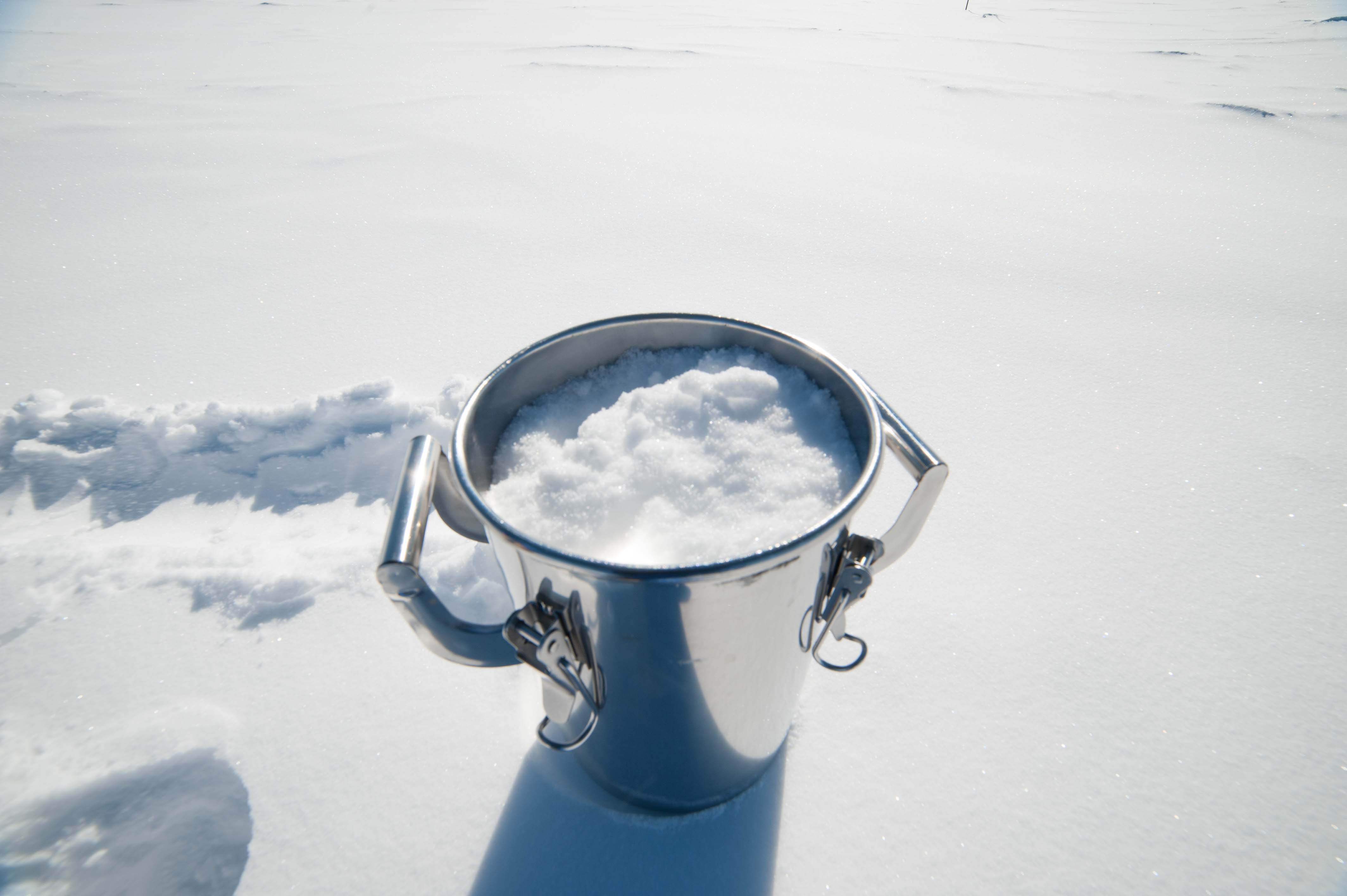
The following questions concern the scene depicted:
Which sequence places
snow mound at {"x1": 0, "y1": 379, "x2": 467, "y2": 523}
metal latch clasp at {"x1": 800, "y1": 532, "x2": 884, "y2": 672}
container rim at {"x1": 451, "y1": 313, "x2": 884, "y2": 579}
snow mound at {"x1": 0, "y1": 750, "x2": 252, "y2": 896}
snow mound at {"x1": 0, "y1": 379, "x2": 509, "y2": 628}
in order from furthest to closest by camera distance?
snow mound at {"x1": 0, "y1": 379, "x2": 467, "y2": 523}, snow mound at {"x1": 0, "y1": 379, "x2": 509, "y2": 628}, snow mound at {"x1": 0, "y1": 750, "x2": 252, "y2": 896}, metal latch clasp at {"x1": 800, "y1": 532, "x2": 884, "y2": 672}, container rim at {"x1": 451, "y1": 313, "x2": 884, "y2": 579}

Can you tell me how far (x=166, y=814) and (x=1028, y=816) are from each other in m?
1.20

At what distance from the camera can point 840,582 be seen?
68 cm

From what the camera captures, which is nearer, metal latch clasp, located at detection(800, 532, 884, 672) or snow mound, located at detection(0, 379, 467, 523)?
metal latch clasp, located at detection(800, 532, 884, 672)

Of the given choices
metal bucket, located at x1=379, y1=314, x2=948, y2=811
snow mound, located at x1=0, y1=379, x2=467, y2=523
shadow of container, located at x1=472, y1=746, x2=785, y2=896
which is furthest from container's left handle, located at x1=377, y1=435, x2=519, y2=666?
snow mound, located at x1=0, y1=379, x2=467, y2=523

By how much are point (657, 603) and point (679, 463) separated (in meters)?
0.24

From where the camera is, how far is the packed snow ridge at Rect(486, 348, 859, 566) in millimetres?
693

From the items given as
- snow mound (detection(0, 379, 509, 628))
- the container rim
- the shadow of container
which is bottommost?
the shadow of container

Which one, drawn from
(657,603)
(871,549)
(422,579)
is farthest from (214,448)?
(871,549)

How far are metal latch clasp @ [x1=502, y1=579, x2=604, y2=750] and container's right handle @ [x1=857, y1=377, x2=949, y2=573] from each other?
0.33m

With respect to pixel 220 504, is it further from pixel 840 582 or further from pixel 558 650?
pixel 840 582

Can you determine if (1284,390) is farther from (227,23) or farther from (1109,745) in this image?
(227,23)

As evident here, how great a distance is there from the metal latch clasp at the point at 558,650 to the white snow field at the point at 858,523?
32cm

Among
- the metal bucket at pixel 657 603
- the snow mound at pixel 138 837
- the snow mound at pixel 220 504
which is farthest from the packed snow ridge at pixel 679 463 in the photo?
the snow mound at pixel 138 837

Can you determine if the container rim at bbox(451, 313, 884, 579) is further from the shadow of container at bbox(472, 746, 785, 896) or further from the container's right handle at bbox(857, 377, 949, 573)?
the shadow of container at bbox(472, 746, 785, 896)
